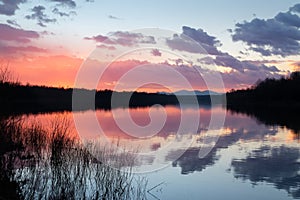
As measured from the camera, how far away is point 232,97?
124625 millimetres

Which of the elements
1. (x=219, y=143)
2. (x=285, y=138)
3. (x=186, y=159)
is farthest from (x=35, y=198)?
(x=285, y=138)

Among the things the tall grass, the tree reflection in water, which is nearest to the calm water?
the tree reflection in water

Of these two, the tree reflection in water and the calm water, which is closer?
the calm water

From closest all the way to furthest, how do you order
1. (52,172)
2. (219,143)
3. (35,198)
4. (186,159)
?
(35,198)
(52,172)
(186,159)
(219,143)

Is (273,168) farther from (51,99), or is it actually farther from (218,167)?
(51,99)

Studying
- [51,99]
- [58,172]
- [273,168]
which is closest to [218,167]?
[273,168]

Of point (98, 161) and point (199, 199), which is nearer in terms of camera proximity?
point (199, 199)

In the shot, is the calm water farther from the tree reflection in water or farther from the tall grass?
the tall grass

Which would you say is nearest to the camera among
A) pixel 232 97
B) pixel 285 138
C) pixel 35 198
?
pixel 35 198

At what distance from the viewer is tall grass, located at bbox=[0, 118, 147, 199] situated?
23.9 feet

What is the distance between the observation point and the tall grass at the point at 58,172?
729 cm

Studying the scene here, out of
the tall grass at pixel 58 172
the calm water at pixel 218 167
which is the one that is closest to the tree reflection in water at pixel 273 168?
the calm water at pixel 218 167

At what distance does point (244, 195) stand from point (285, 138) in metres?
12.4

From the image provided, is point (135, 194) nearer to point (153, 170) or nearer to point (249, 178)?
point (153, 170)
